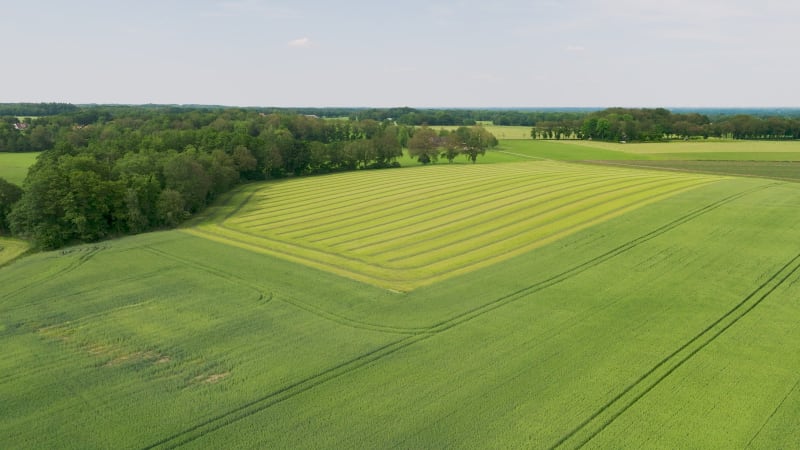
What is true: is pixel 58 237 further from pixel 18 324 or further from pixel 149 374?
pixel 149 374

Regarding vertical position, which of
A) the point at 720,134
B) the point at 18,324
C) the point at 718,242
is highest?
the point at 720,134

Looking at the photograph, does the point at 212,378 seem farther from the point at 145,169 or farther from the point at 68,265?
the point at 145,169

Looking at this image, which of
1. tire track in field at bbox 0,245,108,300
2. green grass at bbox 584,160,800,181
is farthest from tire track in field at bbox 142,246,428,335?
green grass at bbox 584,160,800,181

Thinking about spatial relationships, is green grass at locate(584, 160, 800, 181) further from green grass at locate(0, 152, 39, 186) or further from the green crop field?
green grass at locate(0, 152, 39, 186)

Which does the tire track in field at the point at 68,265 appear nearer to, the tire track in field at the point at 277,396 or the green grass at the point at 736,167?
the tire track in field at the point at 277,396

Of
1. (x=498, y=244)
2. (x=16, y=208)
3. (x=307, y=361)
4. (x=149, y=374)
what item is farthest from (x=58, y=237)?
(x=498, y=244)

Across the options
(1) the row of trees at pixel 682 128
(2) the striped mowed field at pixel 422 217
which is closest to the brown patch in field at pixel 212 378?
(2) the striped mowed field at pixel 422 217
